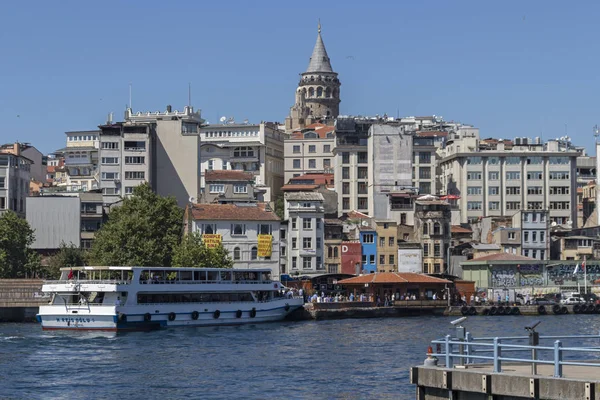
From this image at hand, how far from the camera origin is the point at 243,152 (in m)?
159

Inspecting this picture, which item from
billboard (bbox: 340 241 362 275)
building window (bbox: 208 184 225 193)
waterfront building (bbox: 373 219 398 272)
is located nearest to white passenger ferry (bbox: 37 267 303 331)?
billboard (bbox: 340 241 362 275)

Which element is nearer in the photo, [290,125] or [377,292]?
[377,292]

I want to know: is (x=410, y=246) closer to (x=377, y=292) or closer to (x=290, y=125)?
(x=377, y=292)

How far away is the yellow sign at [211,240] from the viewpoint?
99.1 metres

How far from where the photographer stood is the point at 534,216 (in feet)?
386

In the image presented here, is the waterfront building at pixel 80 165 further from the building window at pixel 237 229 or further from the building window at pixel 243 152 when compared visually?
the building window at pixel 237 229

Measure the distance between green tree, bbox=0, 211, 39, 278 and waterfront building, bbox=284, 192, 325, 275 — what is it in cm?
2304

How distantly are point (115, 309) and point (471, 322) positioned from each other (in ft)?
82.7

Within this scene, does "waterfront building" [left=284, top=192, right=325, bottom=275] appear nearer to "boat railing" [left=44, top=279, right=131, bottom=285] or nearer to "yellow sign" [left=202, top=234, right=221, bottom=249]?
"yellow sign" [left=202, top=234, right=221, bottom=249]

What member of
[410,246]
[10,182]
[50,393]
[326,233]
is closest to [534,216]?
[410,246]

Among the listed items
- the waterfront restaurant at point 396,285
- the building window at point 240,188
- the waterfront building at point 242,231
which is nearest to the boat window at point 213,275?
the waterfront restaurant at point 396,285

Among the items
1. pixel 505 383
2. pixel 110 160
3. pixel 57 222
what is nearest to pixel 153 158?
pixel 110 160

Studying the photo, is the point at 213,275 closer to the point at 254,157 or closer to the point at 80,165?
the point at 254,157

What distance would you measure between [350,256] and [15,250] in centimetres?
3081
